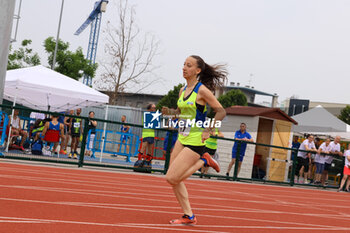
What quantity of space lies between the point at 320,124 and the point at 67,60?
2426 cm

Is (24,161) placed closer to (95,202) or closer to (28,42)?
(95,202)

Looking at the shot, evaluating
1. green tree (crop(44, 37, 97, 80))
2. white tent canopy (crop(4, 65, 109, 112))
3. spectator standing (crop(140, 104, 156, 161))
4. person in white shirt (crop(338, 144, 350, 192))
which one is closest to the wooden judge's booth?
person in white shirt (crop(338, 144, 350, 192))

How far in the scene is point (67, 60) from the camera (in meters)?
46.3

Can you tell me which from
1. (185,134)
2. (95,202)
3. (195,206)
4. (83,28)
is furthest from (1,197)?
(83,28)

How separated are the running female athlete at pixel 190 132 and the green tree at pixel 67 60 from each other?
40.5 meters

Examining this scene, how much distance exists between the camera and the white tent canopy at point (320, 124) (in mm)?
28812

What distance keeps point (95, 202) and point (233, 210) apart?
8.14ft

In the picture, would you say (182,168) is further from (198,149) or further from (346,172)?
(346,172)

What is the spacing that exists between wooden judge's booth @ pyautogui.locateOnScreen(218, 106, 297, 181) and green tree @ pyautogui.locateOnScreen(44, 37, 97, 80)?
26683 millimetres

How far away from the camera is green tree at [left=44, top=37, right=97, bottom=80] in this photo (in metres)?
46.0

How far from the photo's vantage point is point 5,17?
13.1 metres

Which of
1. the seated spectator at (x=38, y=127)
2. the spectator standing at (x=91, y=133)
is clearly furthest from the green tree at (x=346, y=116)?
the seated spectator at (x=38, y=127)

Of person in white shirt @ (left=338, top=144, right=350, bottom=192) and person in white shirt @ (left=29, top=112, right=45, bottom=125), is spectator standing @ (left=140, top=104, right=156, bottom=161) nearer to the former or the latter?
person in white shirt @ (left=29, top=112, right=45, bottom=125)

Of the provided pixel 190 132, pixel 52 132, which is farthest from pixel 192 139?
pixel 52 132
